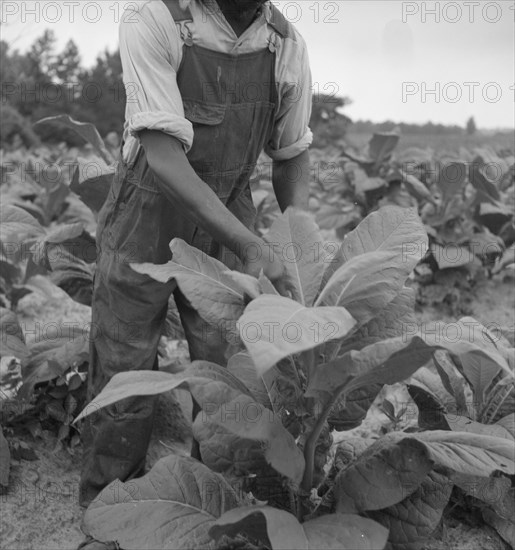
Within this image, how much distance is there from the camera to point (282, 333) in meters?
1.57

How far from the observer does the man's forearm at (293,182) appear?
283 centimetres

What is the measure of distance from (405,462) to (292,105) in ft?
4.24

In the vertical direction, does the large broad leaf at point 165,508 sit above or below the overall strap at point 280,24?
below

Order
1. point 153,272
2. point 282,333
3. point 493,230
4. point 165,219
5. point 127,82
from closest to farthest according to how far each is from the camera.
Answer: point 282,333
point 153,272
point 127,82
point 165,219
point 493,230

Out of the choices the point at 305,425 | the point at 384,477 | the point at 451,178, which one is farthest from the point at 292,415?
the point at 451,178

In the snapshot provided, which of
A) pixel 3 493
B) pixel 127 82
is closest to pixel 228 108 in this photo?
pixel 127 82

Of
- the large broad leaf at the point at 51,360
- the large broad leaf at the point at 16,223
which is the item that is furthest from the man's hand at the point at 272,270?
the large broad leaf at the point at 16,223

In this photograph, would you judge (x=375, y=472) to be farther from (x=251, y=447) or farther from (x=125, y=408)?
(x=125, y=408)

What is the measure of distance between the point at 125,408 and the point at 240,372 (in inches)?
30.9

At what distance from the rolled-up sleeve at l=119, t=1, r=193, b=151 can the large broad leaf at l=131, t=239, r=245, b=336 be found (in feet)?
1.34

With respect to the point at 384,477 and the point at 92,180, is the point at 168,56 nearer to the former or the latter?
the point at 92,180

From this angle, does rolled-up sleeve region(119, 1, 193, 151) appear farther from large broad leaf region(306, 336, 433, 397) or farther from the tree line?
the tree line

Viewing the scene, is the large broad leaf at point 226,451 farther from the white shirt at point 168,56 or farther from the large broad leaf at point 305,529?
the white shirt at point 168,56

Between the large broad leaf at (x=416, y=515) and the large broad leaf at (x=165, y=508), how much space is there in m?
0.46
